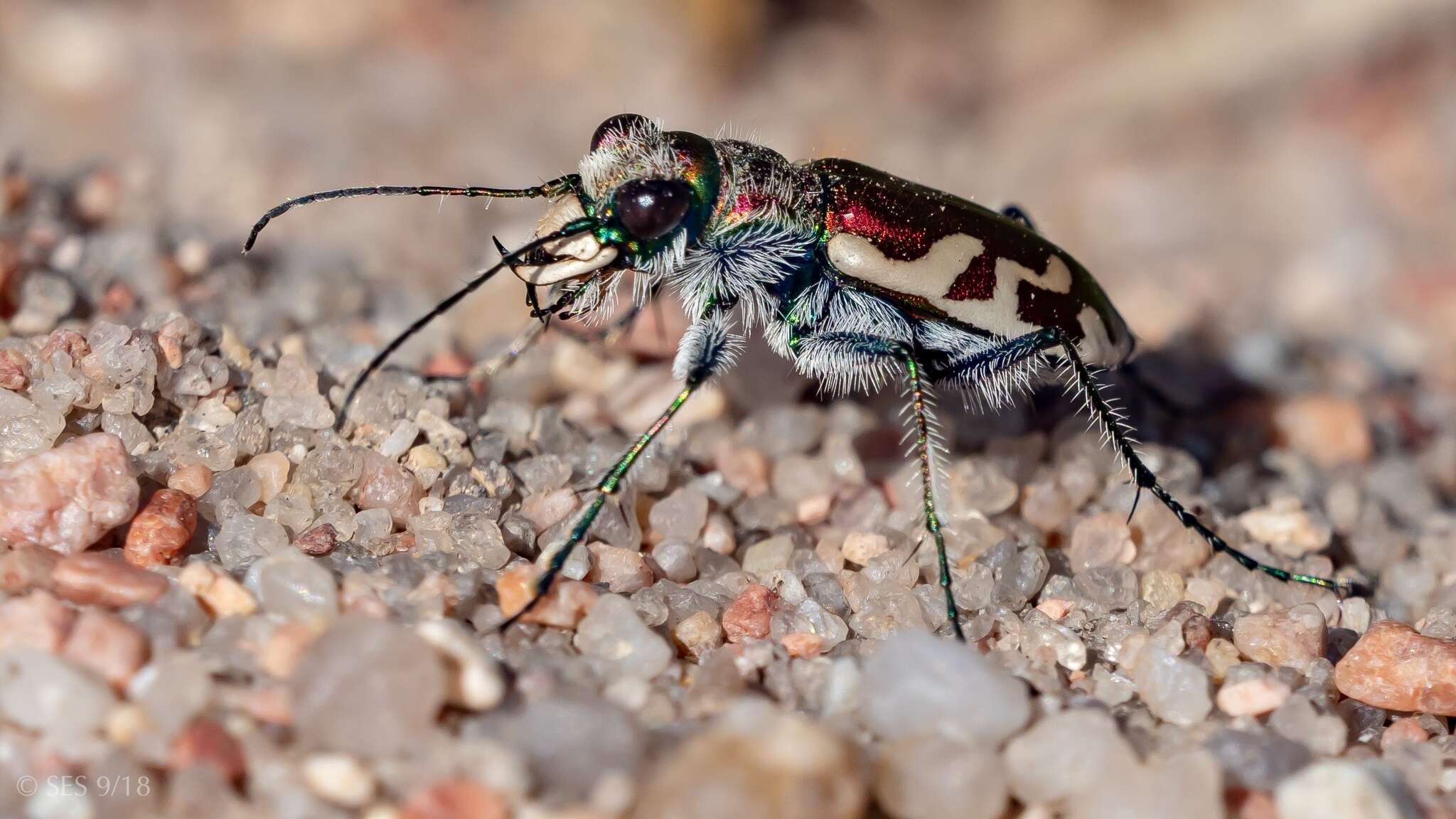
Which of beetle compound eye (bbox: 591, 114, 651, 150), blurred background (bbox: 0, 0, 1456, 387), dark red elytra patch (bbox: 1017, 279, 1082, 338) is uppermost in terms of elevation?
blurred background (bbox: 0, 0, 1456, 387)

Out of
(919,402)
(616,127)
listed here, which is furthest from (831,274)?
(616,127)

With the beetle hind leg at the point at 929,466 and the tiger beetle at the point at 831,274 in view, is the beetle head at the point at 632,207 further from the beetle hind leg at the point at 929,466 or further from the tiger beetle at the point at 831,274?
the beetle hind leg at the point at 929,466

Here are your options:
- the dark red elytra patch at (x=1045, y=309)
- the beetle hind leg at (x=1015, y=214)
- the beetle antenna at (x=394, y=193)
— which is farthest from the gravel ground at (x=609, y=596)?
the beetle hind leg at (x=1015, y=214)

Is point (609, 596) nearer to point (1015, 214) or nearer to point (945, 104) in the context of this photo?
point (1015, 214)

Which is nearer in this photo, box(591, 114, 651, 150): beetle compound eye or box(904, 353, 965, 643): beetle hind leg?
box(904, 353, 965, 643): beetle hind leg

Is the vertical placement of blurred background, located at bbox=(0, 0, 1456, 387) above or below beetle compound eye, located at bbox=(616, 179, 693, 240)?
above

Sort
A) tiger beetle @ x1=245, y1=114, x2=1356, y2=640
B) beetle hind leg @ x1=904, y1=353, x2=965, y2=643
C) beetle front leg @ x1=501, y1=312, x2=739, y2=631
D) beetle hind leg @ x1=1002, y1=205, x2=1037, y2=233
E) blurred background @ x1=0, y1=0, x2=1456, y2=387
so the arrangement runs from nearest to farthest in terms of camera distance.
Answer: beetle front leg @ x1=501, y1=312, x2=739, y2=631, beetle hind leg @ x1=904, y1=353, x2=965, y2=643, tiger beetle @ x1=245, y1=114, x2=1356, y2=640, beetle hind leg @ x1=1002, y1=205, x2=1037, y2=233, blurred background @ x1=0, y1=0, x2=1456, y2=387

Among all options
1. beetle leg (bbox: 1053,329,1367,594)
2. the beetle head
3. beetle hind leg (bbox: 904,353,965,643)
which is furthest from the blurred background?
beetle hind leg (bbox: 904,353,965,643)

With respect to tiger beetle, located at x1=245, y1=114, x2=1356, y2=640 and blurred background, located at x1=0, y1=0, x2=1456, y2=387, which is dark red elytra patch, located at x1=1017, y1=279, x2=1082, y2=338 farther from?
blurred background, located at x1=0, y1=0, x2=1456, y2=387
